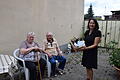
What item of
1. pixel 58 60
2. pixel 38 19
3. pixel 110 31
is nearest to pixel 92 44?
pixel 58 60

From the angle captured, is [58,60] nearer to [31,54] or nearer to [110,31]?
[31,54]

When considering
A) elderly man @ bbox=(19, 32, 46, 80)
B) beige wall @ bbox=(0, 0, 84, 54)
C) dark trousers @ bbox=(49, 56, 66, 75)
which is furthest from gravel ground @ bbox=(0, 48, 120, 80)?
beige wall @ bbox=(0, 0, 84, 54)

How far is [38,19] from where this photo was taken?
16.9 ft

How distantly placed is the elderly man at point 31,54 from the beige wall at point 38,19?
0.70 metres

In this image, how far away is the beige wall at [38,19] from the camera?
13.1 ft

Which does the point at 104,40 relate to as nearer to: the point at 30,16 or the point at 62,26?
the point at 62,26

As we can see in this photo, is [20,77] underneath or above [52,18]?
underneath

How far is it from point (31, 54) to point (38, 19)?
1.78 metres

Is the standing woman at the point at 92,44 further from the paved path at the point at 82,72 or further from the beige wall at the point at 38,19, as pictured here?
the beige wall at the point at 38,19

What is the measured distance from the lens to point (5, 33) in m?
3.96

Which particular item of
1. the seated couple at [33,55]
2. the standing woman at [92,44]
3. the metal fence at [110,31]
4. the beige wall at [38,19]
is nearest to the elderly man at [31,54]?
the seated couple at [33,55]

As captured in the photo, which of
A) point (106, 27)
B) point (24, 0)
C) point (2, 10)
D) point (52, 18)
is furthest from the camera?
point (106, 27)

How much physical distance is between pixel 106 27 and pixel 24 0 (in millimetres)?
4538

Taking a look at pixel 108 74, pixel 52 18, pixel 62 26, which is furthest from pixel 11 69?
pixel 62 26
